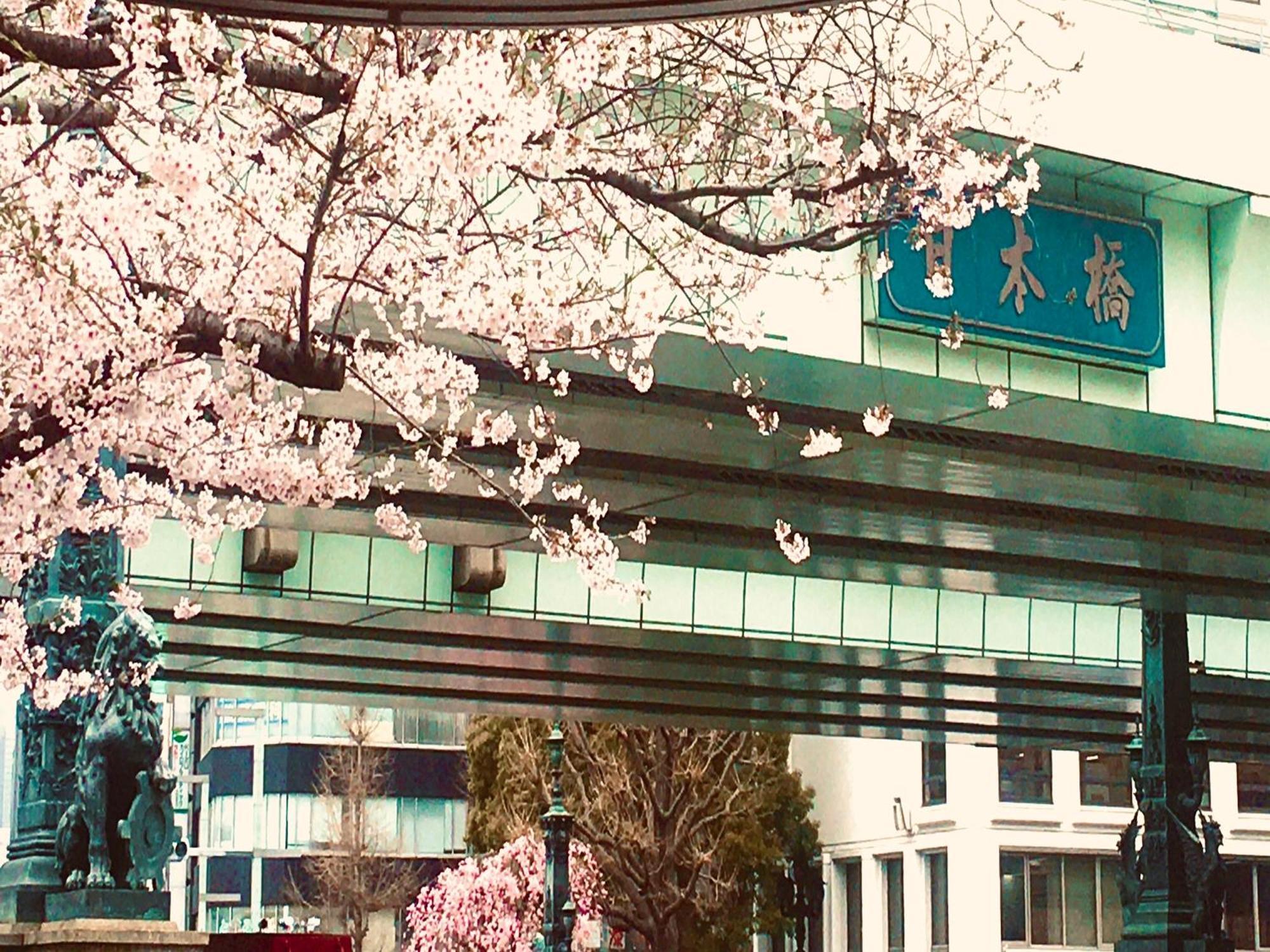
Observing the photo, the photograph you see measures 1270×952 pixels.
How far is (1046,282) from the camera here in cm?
1639

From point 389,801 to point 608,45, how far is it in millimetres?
65328

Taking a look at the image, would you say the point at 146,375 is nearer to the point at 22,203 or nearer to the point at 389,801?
the point at 22,203

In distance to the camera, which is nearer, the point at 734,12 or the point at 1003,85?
the point at 734,12

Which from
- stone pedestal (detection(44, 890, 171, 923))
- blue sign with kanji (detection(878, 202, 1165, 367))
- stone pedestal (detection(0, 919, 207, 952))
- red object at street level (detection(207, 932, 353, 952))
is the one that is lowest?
red object at street level (detection(207, 932, 353, 952))

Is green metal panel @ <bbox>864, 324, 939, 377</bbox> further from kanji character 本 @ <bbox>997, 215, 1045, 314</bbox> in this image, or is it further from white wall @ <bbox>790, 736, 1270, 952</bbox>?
white wall @ <bbox>790, 736, 1270, 952</bbox>

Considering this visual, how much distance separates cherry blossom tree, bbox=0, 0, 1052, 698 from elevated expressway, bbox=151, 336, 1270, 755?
17.0ft

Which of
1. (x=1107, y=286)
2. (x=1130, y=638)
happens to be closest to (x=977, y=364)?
(x=1107, y=286)

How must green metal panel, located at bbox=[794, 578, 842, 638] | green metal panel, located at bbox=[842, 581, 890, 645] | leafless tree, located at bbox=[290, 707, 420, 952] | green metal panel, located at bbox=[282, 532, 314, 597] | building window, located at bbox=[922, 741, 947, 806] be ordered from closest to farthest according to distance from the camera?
1. green metal panel, located at bbox=[282, 532, 314, 597]
2. green metal panel, located at bbox=[794, 578, 842, 638]
3. green metal panel, located at bbox=[842, 581, 890, 645]
4. building window, located at bbox=[922, 741, 947, 806]
5. leafless tree, located at bbox=[290, 707, 420, 952]

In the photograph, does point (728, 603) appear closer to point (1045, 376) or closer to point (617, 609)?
point (617, 609)

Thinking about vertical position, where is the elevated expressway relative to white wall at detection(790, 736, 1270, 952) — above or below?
above

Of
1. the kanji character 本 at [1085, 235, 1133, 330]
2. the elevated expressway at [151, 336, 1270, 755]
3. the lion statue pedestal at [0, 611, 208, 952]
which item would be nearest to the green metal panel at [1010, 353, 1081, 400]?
the elevated expressway at [151, 336, 1270, 755]

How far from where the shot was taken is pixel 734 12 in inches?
165

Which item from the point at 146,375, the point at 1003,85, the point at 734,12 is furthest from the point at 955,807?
the point at 734,12

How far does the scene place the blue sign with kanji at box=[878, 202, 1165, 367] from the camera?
15906 millimetres
